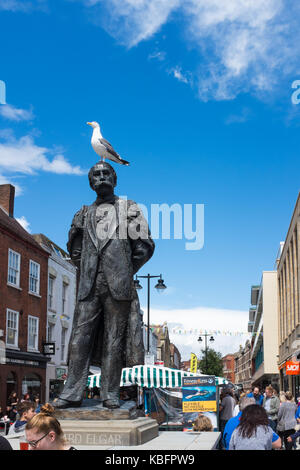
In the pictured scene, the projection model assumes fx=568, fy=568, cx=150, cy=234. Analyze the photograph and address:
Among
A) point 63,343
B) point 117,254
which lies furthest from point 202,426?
point 63,343

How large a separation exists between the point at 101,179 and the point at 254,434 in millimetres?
3219

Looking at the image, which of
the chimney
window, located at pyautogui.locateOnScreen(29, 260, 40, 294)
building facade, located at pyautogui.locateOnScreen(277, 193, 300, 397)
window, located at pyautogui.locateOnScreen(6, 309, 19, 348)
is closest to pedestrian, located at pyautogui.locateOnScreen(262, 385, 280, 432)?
building facade, located at pyautogui.locateOnScreen(277, 193, 300, 397)

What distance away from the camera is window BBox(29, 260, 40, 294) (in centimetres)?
3083

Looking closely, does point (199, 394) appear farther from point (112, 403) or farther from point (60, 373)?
point (60, 373)

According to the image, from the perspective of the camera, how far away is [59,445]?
3.31 meters

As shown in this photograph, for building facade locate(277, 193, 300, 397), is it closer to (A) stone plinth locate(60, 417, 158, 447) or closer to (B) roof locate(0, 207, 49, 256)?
(B) roof locate(0, 207, 49, 256)

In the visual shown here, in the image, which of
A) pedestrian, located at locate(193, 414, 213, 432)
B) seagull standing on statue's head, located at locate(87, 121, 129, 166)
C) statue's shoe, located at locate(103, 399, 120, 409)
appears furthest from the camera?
pedestrian, located at locate(193, 414, 213, 432)

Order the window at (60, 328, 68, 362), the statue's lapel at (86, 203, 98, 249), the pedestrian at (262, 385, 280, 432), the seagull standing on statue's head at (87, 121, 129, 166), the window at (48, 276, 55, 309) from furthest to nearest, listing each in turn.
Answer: the window at (60, 328, 68, 362) < the window at (48, 276, 55, 309) < the pedestrian at (262, 385, 280, 432) < the seagull standing on statue's head at (87, 121, 129, 166) < the statue's lapel at (86, 203, 98, 249)

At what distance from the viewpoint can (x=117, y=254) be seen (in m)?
6.33

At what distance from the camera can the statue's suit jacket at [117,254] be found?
247 inches

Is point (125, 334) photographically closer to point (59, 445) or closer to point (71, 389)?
point (71, 389)

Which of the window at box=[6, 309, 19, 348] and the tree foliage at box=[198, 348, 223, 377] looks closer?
the window at box=[6, 309, 19, 348]

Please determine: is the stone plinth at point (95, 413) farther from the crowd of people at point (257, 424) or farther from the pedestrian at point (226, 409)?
the pedestrian at point (226, 409)

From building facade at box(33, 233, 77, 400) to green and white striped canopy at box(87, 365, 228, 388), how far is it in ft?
52.8
